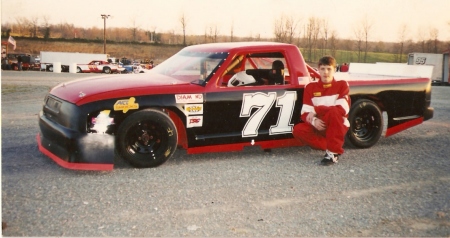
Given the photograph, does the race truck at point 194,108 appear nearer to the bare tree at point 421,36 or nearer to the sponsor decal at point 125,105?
the sponsor decal at point 125,105

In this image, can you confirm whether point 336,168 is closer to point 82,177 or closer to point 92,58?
point 82,177

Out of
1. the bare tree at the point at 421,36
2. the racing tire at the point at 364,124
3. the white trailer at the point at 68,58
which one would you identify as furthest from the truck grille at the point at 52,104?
the white trailer at the point at 68,58

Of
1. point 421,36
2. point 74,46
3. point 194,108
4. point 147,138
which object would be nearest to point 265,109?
point 194,108

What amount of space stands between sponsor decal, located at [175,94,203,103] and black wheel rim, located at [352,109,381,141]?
2200mm

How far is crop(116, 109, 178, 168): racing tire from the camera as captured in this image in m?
4.38

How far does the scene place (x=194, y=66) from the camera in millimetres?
5066

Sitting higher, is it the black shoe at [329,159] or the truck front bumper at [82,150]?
the truck front bumper at [82,150]

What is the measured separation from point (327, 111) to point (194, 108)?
148 centimetres

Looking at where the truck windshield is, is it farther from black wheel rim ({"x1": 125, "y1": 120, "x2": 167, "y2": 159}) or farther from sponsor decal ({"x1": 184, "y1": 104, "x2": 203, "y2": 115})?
black wheel rim ({"x1": 125, "y1": 120, "x2": 167, "y2": 159})

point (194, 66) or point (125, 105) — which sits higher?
point (194, 66)

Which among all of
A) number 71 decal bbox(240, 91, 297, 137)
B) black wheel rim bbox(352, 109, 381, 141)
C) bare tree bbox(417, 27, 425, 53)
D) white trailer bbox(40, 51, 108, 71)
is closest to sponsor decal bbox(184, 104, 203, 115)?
number 71 decal bbox(240, 91, 297, 137)

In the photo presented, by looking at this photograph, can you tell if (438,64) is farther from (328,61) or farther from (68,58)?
(68,58)

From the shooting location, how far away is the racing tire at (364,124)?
18.3ft

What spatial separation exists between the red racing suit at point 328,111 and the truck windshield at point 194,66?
108cm
